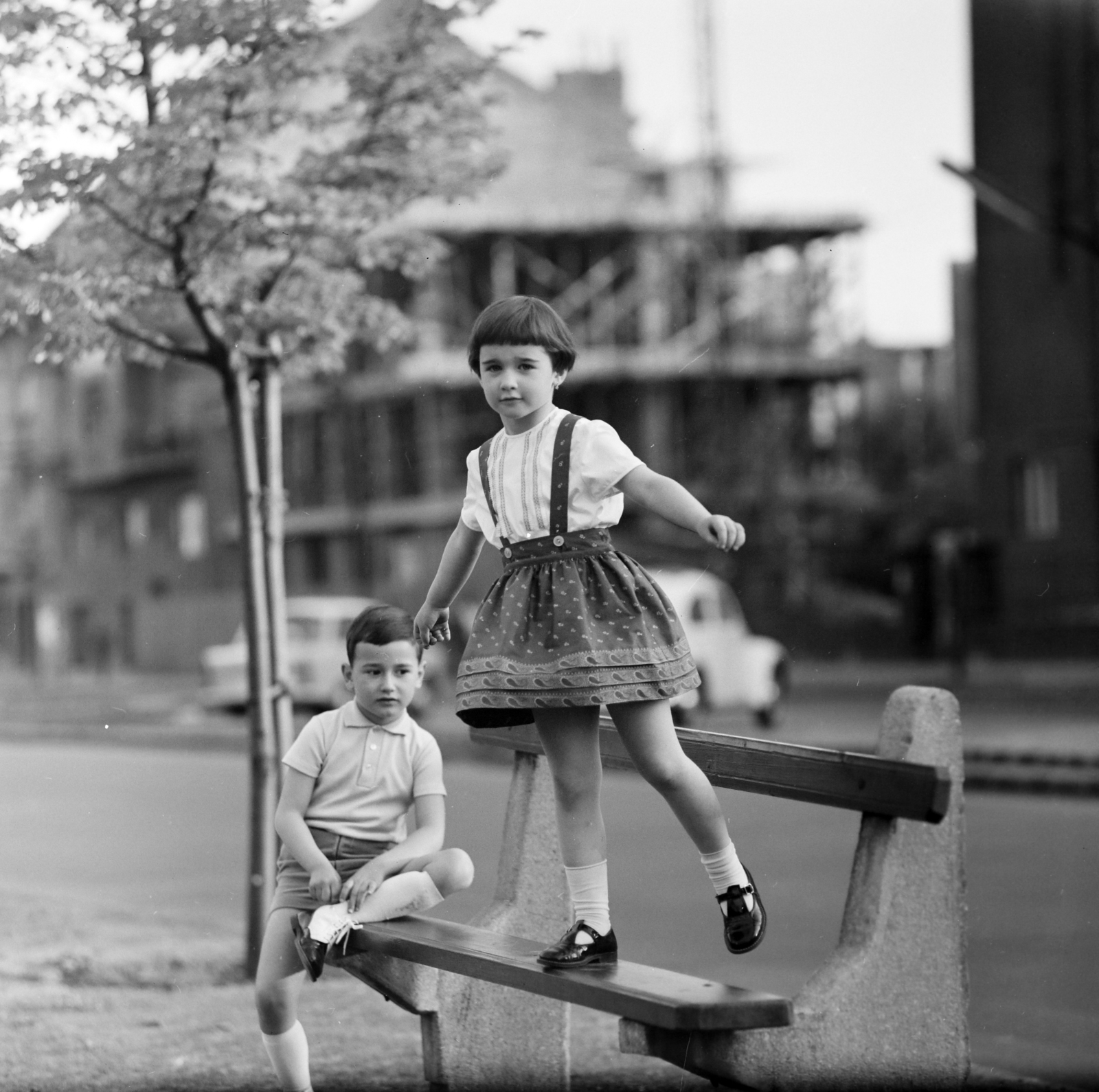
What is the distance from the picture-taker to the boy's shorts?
406 centimetres

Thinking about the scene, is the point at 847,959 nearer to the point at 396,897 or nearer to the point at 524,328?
the point at 396,897

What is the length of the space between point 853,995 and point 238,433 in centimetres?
382

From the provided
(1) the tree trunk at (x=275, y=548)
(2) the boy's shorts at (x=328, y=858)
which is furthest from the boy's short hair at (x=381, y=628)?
(1) the tree trunk at (x=275, y=548)

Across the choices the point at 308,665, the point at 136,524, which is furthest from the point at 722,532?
the point at 136,524

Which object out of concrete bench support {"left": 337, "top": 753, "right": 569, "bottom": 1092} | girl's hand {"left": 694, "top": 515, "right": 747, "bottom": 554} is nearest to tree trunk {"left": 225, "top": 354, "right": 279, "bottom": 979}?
concrete bench support {"left": 337, "top": 753, "right": 569, "bottom": 1092}

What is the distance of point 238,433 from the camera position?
6762 mm

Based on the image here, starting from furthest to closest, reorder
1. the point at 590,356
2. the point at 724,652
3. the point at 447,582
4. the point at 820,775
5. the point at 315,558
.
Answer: the point at 315,558, the point at 590,356, the point at 724,652, the point at 447,582, the point at 820,775

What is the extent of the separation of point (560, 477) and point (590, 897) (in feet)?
2.62

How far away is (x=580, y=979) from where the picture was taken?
11.1 ft

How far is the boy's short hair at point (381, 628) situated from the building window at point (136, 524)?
48.8 m

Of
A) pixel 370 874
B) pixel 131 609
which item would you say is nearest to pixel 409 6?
pixel 370 874

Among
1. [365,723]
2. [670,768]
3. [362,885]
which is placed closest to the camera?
[670,768]

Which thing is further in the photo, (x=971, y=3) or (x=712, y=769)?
(x=971, y=3)

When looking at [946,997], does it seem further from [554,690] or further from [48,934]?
[48,934]
